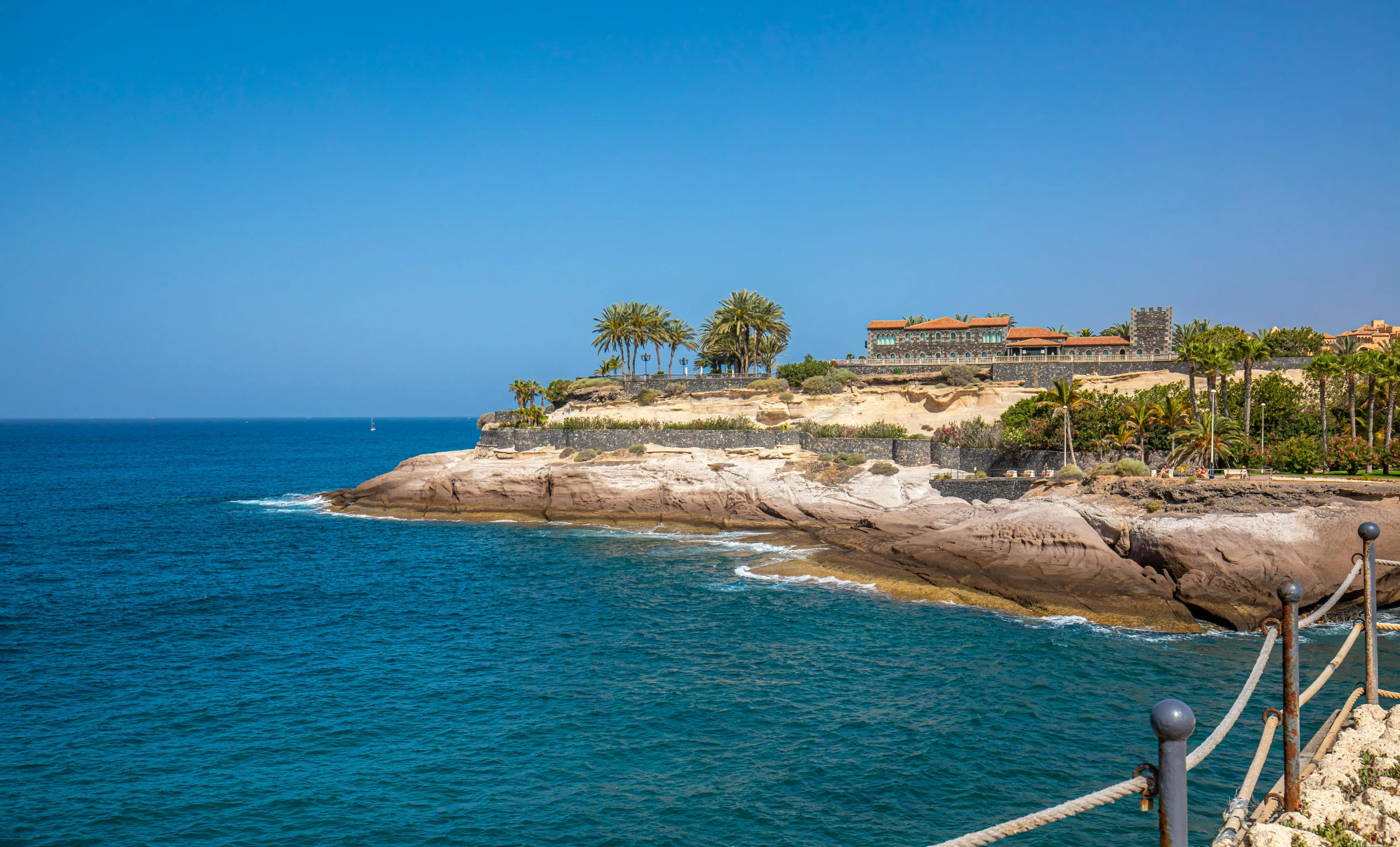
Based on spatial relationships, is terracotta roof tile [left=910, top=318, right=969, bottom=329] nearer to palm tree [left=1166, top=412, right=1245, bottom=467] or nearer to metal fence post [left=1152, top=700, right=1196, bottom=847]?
palm tree [left=1166, top=412, right=1245, bottom=467]

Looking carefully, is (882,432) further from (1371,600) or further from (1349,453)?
(1371,600)

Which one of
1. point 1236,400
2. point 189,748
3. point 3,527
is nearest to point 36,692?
point 189,748

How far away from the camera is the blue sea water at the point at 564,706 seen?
15375 millimetres

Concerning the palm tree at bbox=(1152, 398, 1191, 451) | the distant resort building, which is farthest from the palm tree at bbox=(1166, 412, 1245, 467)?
the distant resort building

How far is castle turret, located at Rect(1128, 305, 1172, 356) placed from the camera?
215ft

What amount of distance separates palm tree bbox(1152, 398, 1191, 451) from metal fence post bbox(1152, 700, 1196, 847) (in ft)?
145

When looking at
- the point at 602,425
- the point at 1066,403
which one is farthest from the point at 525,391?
the point at 1066,403

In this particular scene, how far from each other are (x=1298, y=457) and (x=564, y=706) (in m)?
39.8

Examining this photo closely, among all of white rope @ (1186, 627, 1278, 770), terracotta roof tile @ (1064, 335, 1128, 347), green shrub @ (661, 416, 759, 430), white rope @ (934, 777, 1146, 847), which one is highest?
terracotta roof tile @ (1064, 335, 1128, 347)

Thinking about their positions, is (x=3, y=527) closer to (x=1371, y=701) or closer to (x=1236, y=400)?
(x=1371, y=701)

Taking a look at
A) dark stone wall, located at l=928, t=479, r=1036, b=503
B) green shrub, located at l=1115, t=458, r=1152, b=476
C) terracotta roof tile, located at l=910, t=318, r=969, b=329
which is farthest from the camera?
terracotta roof tile, located at l=910, t=318, r=969, b=329

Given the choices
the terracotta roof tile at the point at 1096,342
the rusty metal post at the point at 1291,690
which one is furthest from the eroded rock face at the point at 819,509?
the terracotta roof tile at the point at 1096,342

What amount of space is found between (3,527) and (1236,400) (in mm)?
79170

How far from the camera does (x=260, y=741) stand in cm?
1880
